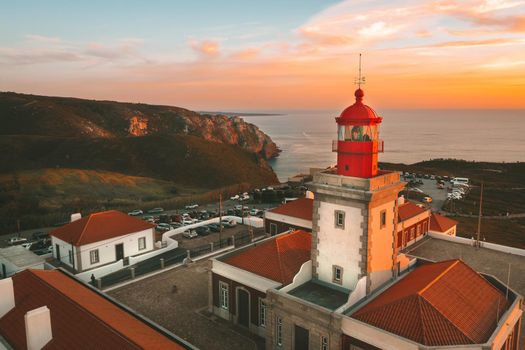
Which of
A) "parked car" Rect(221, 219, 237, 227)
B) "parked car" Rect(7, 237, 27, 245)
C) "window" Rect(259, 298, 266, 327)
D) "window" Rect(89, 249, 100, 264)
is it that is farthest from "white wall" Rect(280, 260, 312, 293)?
"parked car" Rect(7, 237, 27, 245)

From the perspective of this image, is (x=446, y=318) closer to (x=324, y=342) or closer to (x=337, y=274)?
(x=324, y=342)

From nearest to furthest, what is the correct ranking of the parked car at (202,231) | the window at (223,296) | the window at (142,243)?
the window at (223,296) < the window at (142,243) < the parked car at (202,231)

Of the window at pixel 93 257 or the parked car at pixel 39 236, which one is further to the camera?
the parked car at pixel 39 236

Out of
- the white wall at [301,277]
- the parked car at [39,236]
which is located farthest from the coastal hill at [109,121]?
the white wall at [301,277]

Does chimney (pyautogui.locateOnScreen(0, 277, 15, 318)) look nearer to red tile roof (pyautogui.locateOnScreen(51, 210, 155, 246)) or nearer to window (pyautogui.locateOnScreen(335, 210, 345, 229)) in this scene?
red tile roof (pyautogui.locateOnScreen(51, 210, 155, 246))

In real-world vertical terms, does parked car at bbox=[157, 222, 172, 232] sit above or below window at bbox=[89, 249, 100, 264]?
below

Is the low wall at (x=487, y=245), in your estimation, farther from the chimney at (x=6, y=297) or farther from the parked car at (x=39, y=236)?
the parked car at (x=39, y=236)
